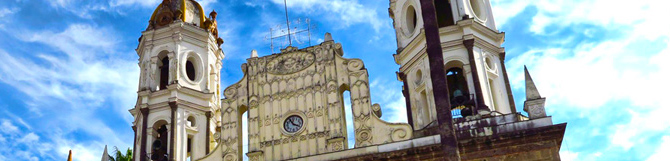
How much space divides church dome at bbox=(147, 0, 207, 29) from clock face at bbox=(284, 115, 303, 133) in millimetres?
7067

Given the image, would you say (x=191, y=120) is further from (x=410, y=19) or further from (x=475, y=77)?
(x=475, y=77)

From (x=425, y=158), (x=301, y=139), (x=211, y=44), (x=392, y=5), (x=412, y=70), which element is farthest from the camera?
(x=211, y=44)

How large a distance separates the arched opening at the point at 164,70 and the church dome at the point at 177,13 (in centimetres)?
122

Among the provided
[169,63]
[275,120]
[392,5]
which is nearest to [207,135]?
[169,63]

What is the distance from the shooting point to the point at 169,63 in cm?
2439

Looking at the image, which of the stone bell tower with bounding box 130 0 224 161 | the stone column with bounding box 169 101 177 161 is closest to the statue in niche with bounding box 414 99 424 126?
the stone bell tower with bounding box 130 0 224 161

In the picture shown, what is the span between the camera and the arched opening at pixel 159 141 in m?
22.9

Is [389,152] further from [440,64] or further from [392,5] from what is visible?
[392,5]

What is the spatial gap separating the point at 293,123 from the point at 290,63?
2.09m

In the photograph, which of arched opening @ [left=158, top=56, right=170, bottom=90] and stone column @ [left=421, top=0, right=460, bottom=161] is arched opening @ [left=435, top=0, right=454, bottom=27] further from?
arched opening @ [left=158, top=56, right=170, bottom=90]

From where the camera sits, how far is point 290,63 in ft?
70.8

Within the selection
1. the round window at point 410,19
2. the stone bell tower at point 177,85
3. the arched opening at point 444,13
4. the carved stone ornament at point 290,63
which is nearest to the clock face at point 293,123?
the carved stone ornament at point 290,63

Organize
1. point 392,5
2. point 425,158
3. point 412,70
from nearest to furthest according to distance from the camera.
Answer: point 425,158 < point 412,70 < point 392,5

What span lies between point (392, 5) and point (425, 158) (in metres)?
6.85
